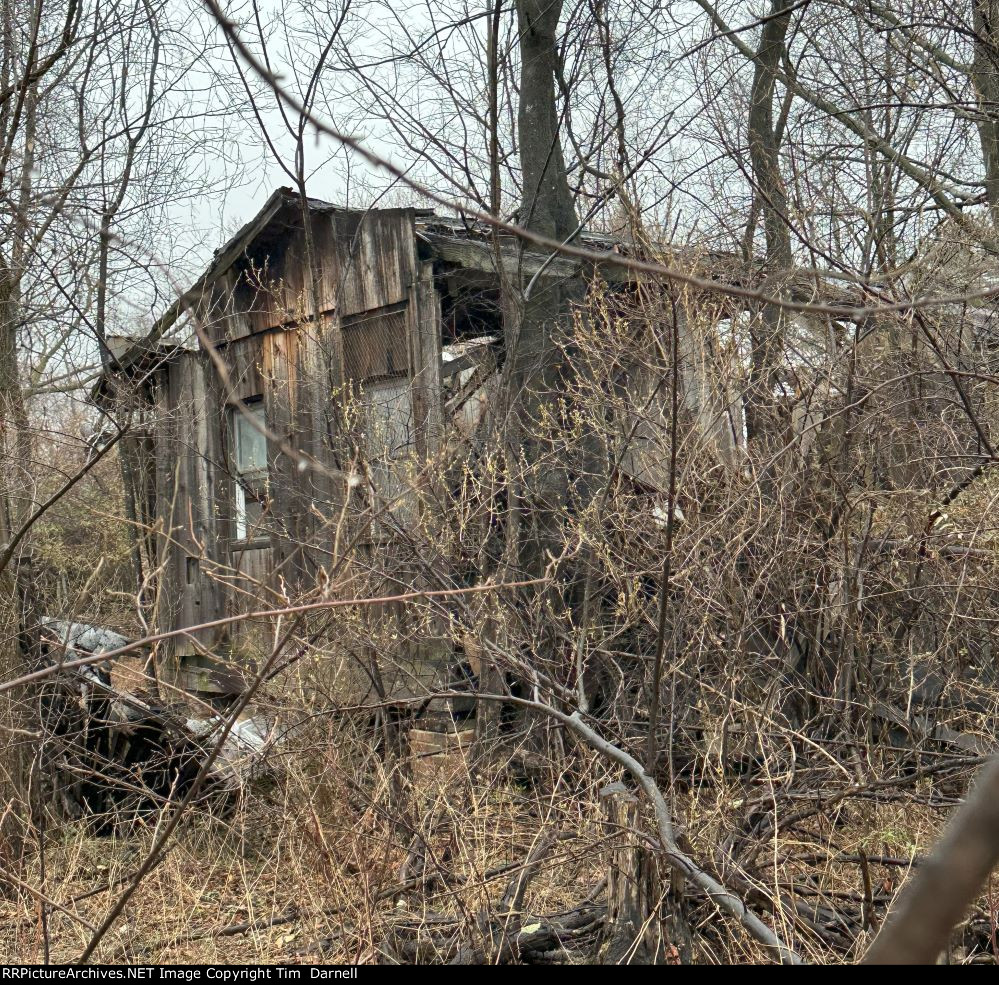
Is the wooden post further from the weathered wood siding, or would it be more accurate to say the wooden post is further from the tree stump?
the weathered wood siding

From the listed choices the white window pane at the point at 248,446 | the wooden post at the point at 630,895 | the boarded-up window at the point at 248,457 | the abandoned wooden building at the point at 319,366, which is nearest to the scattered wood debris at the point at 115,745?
the abandoned wooden building at the point at 319,366

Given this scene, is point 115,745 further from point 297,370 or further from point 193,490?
point 193,490

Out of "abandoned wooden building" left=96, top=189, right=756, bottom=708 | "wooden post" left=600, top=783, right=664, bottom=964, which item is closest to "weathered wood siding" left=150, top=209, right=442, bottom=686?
"abandoned wooden building" left=96, top=189, right=756, bottom=708

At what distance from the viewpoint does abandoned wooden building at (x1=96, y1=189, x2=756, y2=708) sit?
27.9 ft

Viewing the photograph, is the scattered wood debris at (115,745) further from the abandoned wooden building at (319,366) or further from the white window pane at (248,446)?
the white window pane at (248,446)

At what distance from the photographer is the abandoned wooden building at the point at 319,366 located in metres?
8.49

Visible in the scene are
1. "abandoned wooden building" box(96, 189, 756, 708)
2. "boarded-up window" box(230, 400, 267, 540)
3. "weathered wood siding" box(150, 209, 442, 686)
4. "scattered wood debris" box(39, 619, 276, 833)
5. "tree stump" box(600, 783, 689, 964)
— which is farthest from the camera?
"boarded-up window" box(230, 400, 267, 540)

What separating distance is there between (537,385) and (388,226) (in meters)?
2.57

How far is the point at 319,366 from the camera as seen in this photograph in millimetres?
10336

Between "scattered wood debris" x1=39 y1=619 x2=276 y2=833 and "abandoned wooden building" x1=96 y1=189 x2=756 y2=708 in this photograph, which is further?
"abandoned wooden building" x1=96 y1=189 x2=756 y2=708

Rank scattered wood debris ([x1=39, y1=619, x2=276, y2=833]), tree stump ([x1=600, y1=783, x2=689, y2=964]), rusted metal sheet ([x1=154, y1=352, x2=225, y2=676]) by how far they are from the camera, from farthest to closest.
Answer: rusted metal sheet ([x1=154, y1=352, x2=225, y2=676]) < scattered wood debris ([x1=39, y1=619, x2=276, y2=833]) < tree stump ([x1=600, y1=783, x2=689, y2=964])

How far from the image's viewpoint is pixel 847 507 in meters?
5.85

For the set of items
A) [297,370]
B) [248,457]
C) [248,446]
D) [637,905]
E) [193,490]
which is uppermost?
[297,370]

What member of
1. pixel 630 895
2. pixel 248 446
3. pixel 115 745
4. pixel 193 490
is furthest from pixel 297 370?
pixel 630 895
